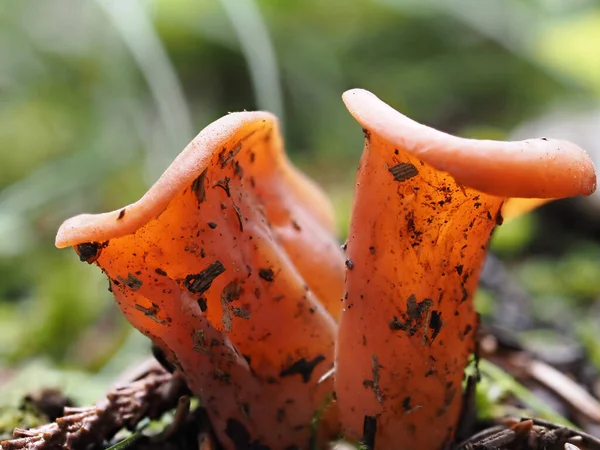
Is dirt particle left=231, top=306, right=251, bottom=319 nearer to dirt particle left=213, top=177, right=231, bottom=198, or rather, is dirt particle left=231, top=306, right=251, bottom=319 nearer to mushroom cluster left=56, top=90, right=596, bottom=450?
mushroom cluster left=56, top=90, right=596, bottom=450

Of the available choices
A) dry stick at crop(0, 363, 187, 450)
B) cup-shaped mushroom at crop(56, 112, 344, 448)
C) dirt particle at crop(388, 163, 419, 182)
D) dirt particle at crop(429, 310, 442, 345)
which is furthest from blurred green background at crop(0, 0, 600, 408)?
dirt particle at crop(388, 163, 419, 182)

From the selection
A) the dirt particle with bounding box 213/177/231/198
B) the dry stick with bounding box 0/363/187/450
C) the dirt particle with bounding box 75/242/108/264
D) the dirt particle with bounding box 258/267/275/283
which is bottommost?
the dry stick with bounding box 0/363/187/450

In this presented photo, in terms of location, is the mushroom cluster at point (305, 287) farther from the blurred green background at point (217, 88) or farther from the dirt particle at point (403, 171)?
the blurred green background at point (217, 88)

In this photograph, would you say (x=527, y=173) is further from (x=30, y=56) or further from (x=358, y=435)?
(x=30, y=56)

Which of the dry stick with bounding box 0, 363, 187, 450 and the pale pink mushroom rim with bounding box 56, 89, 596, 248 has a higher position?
the pale pink mushroom rim with bounding box 56, 89, 596, 248

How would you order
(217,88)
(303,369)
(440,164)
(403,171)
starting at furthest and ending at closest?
(217,88) → (303,369) → (403,171) → (440,164)

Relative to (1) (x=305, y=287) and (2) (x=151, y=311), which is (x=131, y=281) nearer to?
(2) (x=151, y=311)

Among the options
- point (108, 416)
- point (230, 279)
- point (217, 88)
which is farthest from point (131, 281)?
point (217, 88)
